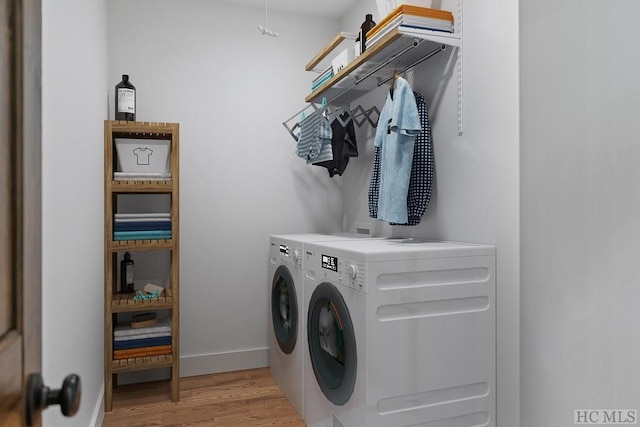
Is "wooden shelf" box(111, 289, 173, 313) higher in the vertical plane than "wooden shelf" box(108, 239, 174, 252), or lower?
lower

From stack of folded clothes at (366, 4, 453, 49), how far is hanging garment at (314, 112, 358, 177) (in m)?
0.85

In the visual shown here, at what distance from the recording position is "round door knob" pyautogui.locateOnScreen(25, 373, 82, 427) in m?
0.53

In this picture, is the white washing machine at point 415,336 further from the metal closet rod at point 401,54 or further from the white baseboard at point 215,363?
the white baseboard at point 215,363

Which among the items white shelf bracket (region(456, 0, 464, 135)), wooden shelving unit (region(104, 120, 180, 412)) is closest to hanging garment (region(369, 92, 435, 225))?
white shelf bracket (region(456, 0, 464, 135))

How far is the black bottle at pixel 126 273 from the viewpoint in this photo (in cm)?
266

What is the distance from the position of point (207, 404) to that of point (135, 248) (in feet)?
3.31

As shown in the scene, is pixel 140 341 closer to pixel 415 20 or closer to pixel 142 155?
pixel 142 155

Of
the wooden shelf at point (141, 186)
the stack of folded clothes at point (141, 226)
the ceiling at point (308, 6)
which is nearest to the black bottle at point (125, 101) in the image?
the wooden shelf at point (141, 186)

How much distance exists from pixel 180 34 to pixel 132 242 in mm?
1492

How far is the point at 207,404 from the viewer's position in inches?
97.0

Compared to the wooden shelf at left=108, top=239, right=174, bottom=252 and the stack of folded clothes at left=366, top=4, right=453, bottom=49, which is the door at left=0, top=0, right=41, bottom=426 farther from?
the wooden shelf at left=108, top=239, right=174, bottom=252

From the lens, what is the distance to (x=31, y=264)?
0.55 metres

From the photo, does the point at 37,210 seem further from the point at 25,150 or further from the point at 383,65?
the point at 383,65

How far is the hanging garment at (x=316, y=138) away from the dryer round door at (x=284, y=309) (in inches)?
29.6
